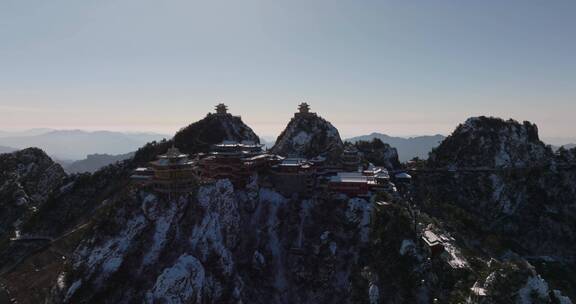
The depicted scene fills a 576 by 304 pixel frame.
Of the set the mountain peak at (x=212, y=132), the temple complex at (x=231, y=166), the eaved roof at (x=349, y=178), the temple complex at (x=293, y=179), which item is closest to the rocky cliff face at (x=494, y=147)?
the eaved roof at (x=349, y=178)

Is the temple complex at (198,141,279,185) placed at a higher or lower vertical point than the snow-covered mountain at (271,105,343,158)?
lower

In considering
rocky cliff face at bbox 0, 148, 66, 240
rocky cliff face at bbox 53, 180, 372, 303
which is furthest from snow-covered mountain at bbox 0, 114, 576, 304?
rocky cliff face at bbox 0, 148, 66, 240

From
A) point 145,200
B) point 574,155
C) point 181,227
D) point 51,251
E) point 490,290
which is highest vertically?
point 574,155

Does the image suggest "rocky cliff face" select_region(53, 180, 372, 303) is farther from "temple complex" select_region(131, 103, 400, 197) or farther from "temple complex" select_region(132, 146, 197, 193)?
"temple complex" select_region(131, 103, 400, 197)

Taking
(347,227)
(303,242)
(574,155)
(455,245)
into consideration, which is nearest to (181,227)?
(303,242)

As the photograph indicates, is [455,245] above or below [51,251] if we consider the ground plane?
above

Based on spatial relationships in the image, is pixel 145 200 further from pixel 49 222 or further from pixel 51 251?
pixel 49 222

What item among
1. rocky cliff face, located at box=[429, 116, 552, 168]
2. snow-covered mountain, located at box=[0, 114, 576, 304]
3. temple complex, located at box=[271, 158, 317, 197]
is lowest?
snow-covered mountain, located at box=[0, 114, 576, 304]
